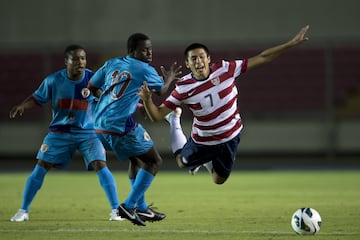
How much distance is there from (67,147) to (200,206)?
79.4 inches

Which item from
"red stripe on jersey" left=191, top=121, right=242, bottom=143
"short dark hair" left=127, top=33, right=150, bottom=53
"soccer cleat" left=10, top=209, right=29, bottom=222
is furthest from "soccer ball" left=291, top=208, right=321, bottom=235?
"soccer cleat" left=10, top=209, right=29, bottom=222

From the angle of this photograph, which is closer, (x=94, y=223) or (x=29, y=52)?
(x=94, y=223)

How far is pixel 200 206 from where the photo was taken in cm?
1095

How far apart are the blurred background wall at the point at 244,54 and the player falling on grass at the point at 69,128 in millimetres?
10369

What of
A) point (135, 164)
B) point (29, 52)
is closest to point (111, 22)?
point (29, 52)

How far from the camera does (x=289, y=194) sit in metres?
12.5

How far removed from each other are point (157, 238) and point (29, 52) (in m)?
14.9

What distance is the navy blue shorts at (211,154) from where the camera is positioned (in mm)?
9211

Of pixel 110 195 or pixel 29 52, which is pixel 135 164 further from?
pixel 29 52

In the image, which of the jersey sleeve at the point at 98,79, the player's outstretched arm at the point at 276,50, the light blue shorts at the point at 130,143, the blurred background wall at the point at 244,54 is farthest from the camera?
the blurred background wall at the point at 244,54

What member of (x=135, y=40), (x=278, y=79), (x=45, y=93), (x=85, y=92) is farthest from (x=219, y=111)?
(x=278, y=79)

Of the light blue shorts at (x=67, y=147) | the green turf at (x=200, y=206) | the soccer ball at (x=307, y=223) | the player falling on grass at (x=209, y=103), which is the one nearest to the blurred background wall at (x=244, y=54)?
the green turf at (x=200, y=206)

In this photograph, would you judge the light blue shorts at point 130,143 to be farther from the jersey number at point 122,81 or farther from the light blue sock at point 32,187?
the light blue sock at point 32,187

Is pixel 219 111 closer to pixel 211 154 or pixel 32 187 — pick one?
pixel 211 154
